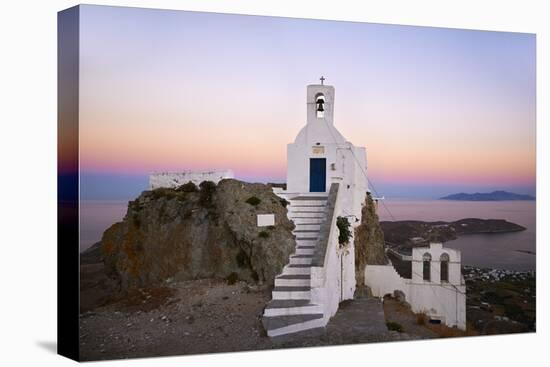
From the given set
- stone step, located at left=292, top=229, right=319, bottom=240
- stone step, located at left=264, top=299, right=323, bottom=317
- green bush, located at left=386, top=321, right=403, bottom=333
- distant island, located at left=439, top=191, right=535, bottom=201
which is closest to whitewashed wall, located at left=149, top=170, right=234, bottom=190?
stone step, located at left=292, top=229, right=319, bottom=240

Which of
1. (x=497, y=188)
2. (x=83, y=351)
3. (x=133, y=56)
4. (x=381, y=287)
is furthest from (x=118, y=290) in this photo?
(x=497, y=188)

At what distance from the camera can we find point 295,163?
1978cm

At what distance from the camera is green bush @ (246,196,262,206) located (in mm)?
18422

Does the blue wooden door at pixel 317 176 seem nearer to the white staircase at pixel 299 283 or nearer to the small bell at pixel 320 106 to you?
the white staircase at pixel 299 283

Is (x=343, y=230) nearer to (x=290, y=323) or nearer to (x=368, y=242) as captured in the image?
(x=368, y=242)

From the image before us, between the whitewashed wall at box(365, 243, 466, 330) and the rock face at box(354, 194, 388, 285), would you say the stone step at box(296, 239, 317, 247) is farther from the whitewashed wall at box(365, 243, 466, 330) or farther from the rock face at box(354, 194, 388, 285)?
the whitewashed wall at box(365, 243, 466, 330)

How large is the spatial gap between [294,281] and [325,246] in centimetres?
100

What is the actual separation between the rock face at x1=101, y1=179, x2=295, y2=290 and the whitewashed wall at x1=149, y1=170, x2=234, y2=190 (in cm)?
13

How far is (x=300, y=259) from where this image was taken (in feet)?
58.7

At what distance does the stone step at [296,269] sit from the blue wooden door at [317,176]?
2.65 m

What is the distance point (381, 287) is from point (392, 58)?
562 cm

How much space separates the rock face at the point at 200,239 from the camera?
1775 centimetres

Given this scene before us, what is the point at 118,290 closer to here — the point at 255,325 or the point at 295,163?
the point at 255,325

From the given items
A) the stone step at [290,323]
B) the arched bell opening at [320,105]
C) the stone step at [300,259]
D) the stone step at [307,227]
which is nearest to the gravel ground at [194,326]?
the stone step at [290,323]
